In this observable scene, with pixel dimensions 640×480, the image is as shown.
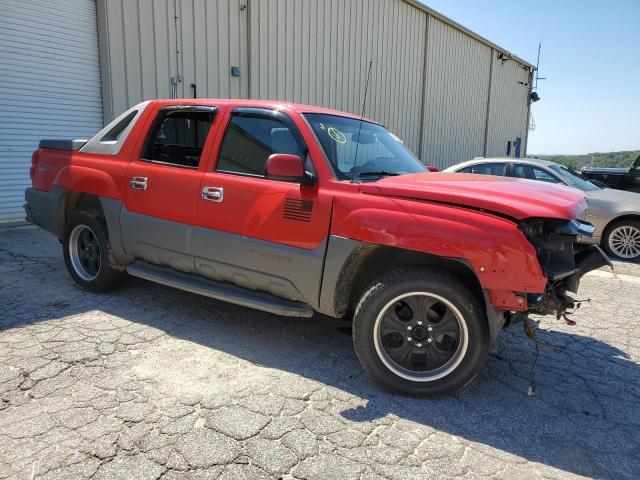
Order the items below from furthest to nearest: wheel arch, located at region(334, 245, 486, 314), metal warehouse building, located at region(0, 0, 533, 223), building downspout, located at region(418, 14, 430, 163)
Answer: building downspout, located at region(418, 14, 430, 163) → metal warehouse building, located at region(0, 0, 533, 223) → wheel arch, located at region(334, 245, 486, 314)

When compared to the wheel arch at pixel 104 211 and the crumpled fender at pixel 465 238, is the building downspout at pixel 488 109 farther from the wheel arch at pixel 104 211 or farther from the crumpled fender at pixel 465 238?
the crumpled fender at pixel 465 238

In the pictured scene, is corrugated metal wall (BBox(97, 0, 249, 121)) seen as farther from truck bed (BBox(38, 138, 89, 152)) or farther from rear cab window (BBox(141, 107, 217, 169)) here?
rear cab window (BBox(141, 107, 217, 169))

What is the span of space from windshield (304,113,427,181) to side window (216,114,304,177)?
0.24 meters

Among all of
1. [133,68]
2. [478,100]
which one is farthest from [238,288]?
[478,100]

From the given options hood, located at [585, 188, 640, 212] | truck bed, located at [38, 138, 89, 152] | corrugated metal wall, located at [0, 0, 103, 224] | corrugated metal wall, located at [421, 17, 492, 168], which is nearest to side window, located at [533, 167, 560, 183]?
hood, located at [585, 188, 640, 212]

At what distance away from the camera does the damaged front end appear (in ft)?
9.26

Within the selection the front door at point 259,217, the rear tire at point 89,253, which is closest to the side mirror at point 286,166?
the front door at point 259,217

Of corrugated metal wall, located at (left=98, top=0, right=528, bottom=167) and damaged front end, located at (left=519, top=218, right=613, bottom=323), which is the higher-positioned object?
corrugated metal wall, located at (left=98, top=0, right=528, bottom=167)

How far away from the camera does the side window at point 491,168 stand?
328 inches

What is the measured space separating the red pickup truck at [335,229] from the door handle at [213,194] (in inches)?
0.6

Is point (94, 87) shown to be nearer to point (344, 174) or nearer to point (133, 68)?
point (133, 68)

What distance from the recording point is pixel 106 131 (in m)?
4.62

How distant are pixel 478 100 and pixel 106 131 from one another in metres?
19.3

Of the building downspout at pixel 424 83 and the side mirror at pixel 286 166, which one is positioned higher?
the building downspout at pixel 424 83
